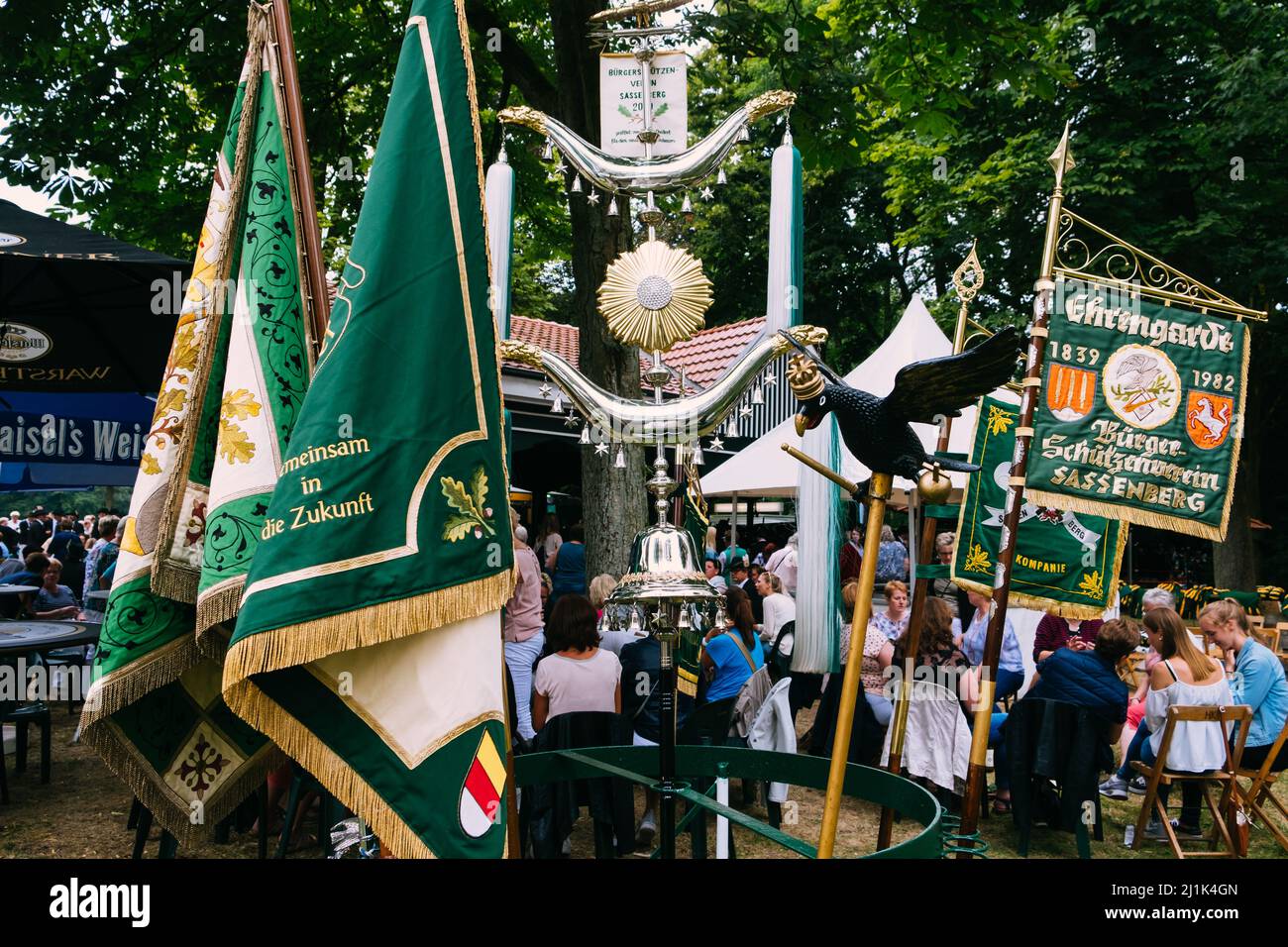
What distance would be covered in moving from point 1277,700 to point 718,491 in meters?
6.70

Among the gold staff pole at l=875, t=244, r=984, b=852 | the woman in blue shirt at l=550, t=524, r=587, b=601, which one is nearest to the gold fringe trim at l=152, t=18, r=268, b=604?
the gold staff pole at l=875, t=244, r=984, b=852

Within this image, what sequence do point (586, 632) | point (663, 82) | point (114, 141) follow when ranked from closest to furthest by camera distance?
point (663, 82), point (586, 632), point (114, 141)

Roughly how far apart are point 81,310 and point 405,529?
4.54 meters

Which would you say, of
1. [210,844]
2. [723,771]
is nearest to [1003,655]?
[723,771]

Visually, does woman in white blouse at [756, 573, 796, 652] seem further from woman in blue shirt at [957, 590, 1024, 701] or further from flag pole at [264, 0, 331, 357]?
flag pole at [264, 0, 331, 357]

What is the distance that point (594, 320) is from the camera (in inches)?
222

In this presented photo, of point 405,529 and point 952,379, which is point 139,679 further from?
point 952,379

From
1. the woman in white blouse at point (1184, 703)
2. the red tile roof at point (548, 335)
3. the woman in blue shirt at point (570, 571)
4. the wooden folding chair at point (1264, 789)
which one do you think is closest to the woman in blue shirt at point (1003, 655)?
the woman in white blouse at point (1184, 703)

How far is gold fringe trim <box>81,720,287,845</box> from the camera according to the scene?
225 cm

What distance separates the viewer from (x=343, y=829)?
2377mm

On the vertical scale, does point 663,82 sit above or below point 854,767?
above

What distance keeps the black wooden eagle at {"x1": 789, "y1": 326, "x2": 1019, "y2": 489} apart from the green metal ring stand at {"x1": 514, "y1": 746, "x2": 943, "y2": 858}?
29.7 inches

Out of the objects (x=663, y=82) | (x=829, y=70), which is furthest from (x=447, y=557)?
(x=829, y=70)
